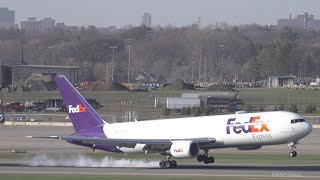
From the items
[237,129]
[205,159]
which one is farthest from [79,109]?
[237,129]

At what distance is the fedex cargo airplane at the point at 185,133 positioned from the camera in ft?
211

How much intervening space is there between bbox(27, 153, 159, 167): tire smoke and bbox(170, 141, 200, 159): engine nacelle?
3767 millimetres

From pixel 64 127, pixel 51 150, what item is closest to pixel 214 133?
pixel 51 150

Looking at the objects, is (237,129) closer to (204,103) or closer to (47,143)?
(47,143)

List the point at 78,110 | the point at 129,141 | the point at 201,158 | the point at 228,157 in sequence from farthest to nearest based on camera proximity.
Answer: the point at 228,157, the point at 78,110, the point at 201,158, the point at 129,141

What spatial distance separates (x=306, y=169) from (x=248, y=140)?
4.00m

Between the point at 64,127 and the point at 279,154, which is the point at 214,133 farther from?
the point at 64,127

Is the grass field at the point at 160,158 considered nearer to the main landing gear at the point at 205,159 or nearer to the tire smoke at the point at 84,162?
the tire smoke at the point at 84,162

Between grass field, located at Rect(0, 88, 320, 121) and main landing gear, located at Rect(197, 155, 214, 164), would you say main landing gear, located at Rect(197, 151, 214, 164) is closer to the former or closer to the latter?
main landing gear, located at Rect(197, 155, 214, 164)

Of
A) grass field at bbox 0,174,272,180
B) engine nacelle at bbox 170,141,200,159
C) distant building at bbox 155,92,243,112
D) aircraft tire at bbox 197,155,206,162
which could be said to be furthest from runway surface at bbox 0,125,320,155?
distant building at bbox 155,92,243,112

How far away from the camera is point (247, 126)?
211ft

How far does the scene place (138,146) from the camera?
6681 cm

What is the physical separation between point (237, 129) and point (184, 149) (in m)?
3.50

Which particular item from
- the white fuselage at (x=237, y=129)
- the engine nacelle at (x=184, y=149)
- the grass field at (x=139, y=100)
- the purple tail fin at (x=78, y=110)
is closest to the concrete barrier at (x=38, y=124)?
the grass field at (x=139, y=100)
